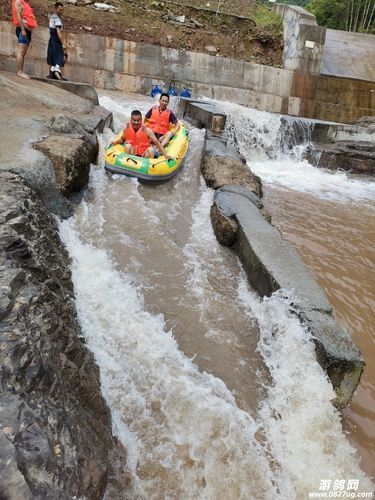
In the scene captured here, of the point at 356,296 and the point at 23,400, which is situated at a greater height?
the point at 23,400

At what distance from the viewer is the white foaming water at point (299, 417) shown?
2471mm

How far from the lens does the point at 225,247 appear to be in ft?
15.4

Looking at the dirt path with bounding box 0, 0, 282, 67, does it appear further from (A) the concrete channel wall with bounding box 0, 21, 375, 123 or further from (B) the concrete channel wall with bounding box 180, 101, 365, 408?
(B) the concrete channel wall with bounding box 180, 101, 365, 408

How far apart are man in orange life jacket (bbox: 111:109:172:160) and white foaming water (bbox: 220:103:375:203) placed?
3073 millimetres

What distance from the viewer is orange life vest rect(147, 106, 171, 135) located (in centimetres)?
714

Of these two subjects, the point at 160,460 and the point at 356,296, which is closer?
the point at 160,460

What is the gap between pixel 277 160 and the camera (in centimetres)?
1044

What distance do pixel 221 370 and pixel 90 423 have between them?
117 cm

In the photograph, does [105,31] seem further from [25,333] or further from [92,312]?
[25,333]

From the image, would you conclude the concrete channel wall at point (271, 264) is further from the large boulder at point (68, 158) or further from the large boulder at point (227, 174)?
the large boulder at point (68, 158)

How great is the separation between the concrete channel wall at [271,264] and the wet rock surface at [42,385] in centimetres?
164

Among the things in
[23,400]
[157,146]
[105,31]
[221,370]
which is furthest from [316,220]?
[105,31]

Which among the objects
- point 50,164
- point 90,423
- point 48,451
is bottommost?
point 90,423

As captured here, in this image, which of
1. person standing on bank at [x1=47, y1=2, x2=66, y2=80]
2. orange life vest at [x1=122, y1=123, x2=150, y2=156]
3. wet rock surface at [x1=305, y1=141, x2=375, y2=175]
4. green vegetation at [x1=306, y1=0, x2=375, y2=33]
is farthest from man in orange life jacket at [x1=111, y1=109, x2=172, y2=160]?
green vegetation at [x1=306, y1=0, x2=375, y2=33]
